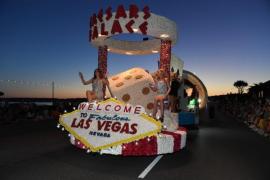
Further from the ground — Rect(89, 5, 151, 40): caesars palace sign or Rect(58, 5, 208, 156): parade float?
Rect(89, 5, 151, 40): caesars palace sign

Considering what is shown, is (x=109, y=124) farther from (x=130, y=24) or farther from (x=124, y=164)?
(x=130, y=24)

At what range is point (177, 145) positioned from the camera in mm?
8648

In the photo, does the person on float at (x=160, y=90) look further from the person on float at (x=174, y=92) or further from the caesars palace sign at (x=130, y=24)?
the caesars palace sign at (x=130, y=24)

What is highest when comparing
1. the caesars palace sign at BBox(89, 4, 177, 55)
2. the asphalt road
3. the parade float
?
the caesars palace sign at BBox(89, 4, 177, 55)

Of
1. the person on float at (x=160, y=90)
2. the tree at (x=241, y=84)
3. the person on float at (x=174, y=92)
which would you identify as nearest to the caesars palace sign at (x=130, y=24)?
the person on float at (x=174, y=92)

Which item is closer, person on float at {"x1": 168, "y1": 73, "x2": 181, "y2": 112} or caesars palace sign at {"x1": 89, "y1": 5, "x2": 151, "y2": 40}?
person on float at {"x1": 168, "y1": 73, "x2": 181, "y2": 112}

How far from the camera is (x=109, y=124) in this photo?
7840 mm

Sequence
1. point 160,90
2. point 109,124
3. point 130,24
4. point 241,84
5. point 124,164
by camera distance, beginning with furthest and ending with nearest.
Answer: point 241,84 < point 130,24 < point 160,90 < point 109,124 < point 124,164

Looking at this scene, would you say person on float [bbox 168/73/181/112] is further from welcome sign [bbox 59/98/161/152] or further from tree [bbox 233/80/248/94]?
tree [bbox 233/80/248/94]

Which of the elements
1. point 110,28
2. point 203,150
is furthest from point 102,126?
point 110,28

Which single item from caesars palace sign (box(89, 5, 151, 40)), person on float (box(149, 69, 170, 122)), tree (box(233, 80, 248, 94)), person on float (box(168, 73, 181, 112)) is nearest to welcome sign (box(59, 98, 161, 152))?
person on float (box(149, 69, 170, 122))

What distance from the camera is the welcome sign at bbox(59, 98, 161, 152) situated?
7512 mm

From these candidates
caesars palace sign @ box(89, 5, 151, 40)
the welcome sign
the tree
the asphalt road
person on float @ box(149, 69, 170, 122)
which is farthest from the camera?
the tree

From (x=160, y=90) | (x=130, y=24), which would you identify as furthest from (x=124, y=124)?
(x=130, y=24)
